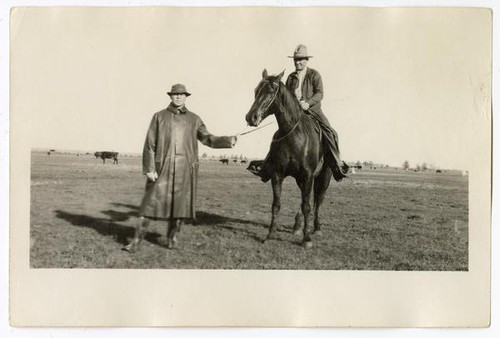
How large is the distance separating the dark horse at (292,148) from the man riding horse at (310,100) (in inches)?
2.2

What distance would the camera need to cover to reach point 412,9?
497cm

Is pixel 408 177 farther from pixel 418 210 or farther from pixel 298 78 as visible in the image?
pixel 298 78

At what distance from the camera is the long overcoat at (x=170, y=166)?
16.0 ft

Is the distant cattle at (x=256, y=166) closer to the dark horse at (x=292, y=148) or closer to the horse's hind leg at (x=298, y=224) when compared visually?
the dark horse at (x=292, y=148)

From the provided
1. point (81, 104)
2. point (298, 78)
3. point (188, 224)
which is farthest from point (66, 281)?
point (298, 78)

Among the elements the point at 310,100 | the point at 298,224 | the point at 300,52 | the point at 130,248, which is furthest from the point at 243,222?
the point at 300,52

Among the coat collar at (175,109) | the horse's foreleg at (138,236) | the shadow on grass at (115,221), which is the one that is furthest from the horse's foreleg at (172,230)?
the coat collar at (175,109)

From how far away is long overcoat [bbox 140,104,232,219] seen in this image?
16.0ft

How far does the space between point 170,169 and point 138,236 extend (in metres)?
0.72

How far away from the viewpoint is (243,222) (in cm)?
503

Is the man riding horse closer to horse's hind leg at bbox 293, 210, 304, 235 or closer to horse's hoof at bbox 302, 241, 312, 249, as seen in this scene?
horse's hind leg at bbox 293, 210, 304, 235

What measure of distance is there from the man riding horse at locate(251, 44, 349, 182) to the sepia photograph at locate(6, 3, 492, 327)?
0.02m

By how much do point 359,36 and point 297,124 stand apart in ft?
3.58

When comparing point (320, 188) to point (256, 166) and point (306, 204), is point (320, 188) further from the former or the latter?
point (256, 166)
